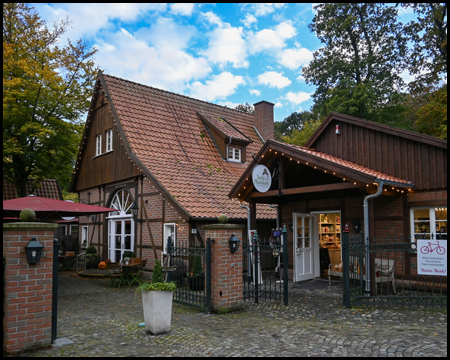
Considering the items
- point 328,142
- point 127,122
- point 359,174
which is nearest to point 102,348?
point 359,174

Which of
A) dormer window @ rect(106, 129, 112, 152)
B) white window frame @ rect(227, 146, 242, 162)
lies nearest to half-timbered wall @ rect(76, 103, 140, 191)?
dormer window @ rect(106, 129, 112, 152)

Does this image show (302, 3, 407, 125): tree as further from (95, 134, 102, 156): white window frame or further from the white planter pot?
the white planter pot

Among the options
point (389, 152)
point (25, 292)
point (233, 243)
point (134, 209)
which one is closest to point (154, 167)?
point (134, 209)

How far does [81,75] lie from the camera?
21.0 metres

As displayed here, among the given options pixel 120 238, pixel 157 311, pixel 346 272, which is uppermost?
pixel 120 238

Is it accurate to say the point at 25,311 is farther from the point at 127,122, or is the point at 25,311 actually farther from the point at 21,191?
the point at 21,191

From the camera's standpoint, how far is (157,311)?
641 centimetres

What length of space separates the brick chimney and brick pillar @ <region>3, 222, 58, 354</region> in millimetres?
16328

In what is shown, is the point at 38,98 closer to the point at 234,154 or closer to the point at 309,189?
the point at 234,154

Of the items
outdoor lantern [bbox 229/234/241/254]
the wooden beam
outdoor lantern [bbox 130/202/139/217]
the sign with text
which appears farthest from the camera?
outdoor lantern [bbox 130/202/139/217]

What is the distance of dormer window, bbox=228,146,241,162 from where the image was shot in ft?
57.0

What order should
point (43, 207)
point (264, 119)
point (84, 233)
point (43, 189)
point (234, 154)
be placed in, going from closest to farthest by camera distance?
point (43, 207)
point (234, 154)
point (84, 233)
point (264, 119)
point (43, 189)

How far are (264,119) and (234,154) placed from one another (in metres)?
4.44

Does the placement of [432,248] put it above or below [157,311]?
above
